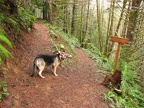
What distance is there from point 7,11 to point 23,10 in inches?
68.9

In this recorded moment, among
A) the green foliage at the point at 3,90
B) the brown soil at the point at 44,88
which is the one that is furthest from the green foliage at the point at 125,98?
the green foliage at the point at 3,90

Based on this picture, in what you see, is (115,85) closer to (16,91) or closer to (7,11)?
(16,91)

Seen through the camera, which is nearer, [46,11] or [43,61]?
[43,61]

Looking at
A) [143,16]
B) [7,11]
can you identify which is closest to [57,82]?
[7,11]

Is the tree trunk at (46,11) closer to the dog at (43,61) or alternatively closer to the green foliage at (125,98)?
the green foliage at (125,98)

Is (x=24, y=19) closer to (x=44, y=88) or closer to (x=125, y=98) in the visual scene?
(x=44, y=88)

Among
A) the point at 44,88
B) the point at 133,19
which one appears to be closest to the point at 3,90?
the point at 44,88

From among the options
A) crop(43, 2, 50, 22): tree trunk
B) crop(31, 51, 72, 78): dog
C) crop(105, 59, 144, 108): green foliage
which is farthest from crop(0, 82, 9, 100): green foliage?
crop(43, 2, 50, 22): tree trunk

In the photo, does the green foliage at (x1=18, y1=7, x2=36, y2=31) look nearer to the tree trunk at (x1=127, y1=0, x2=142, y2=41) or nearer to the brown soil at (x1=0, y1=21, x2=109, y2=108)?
the brown soil at (x1=0, y1=21, x2=109, y2=108)

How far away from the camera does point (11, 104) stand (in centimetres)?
434

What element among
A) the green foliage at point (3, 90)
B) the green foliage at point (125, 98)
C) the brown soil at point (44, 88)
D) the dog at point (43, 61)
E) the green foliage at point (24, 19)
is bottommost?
the green foliage at point (125, 98)

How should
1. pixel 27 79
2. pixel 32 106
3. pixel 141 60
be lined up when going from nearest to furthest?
pixel 32 106 < pixel 27 79 < pixel 141 60

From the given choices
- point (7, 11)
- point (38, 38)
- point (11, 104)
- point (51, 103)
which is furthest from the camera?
point (38, 38)

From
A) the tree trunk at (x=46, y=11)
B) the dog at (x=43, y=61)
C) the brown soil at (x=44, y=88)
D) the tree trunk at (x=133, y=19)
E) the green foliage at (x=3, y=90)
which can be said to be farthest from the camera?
the tree trunk at (x=46, y=11)
